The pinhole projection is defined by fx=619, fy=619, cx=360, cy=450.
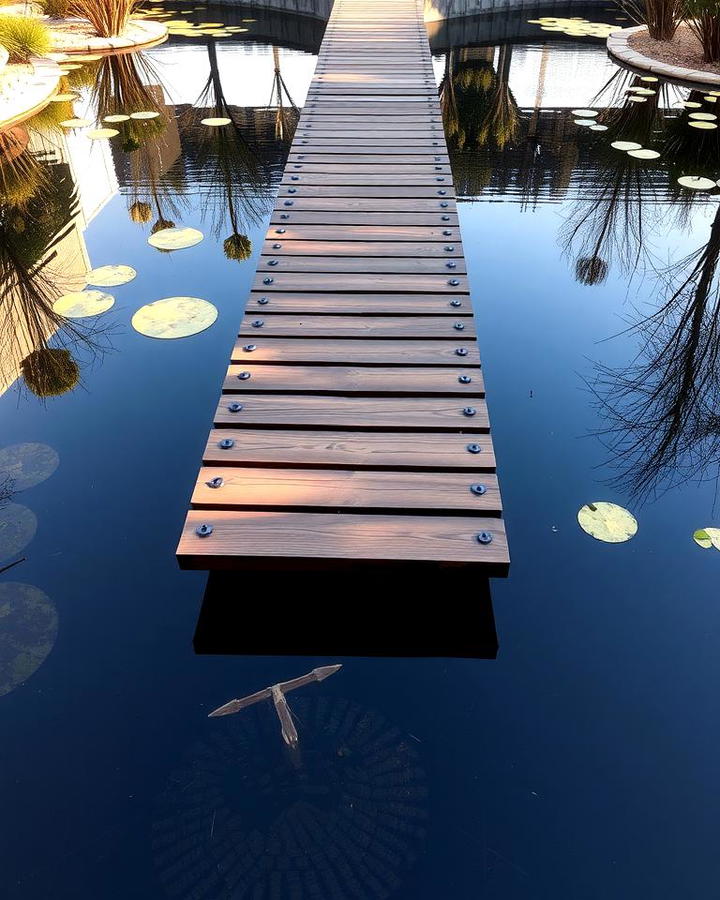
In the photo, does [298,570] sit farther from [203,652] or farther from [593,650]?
[593,650]

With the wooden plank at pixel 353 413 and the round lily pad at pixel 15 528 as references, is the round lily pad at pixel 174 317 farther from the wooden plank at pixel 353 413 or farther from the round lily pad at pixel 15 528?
the round lily pad at pixel 15 528

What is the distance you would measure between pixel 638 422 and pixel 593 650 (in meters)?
1.28

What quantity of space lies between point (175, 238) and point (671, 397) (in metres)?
3.18

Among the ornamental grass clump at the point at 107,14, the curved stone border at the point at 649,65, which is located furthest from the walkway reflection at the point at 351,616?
the ornamental grass clump at the point at 107,14

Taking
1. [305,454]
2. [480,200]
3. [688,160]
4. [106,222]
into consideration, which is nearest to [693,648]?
[305,454]

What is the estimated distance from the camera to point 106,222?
429cm

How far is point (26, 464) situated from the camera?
2502 mm

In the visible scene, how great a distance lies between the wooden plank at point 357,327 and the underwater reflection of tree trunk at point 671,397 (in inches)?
31.6

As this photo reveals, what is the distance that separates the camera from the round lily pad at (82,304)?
3336 millimetres

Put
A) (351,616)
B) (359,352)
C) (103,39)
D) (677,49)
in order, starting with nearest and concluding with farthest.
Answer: (351,616), (359,352), (677,49), (103,39)

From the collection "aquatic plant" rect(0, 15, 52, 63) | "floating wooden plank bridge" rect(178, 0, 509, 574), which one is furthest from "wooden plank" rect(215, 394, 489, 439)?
"aquatic plant" rect(0, 15, 52, 63)

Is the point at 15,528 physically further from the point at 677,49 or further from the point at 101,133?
the point at 677,49

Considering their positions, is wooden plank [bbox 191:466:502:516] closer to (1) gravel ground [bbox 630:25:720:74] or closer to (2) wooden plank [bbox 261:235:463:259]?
(2) wooden plank [bbox 261:235:463:259]

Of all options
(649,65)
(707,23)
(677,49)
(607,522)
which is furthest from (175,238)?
(677,49)
